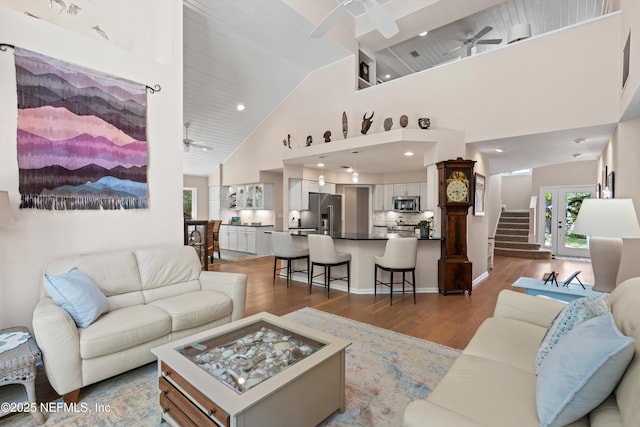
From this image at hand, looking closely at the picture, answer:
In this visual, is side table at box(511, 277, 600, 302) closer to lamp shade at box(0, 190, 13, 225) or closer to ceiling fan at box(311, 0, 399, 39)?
ceiling fan at box(311, 0, 399, 39)

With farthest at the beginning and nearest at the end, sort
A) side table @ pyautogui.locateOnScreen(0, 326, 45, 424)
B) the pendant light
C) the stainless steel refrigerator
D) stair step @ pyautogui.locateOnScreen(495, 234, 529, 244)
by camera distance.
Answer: stair step @ pyautogui.locateOnScreen(495, 234, 529, 244), the stainless steel refrigerator, the pendant light, side table @ pyautogui.locateOnScreen(0, 326, 45, 424)

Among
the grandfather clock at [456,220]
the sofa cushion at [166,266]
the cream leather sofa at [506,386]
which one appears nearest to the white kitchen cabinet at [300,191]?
the grandfather clock at [456,220]

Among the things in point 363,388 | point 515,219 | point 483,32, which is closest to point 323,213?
point 483,32

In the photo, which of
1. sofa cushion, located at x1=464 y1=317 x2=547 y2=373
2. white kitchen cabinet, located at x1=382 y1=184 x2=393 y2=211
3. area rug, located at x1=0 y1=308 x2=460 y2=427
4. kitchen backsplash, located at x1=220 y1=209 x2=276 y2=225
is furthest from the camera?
kitchen backsplash, located at x1=220 y1=209 x2=276 y2=225

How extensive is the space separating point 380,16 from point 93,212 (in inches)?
140

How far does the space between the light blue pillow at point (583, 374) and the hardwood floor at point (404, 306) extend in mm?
1844

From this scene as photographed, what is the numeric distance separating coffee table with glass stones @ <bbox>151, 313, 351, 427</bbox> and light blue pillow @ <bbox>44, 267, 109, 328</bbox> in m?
0.82

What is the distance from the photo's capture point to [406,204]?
7895 mm

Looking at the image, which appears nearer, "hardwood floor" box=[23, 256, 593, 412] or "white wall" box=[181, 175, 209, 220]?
"hardwood floor" box=[23, 256, 593, 412]

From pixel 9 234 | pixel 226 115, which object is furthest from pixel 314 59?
pixel 9 234

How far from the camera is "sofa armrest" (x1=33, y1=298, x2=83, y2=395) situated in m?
1.90

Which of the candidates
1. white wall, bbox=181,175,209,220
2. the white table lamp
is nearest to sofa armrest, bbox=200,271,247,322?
the white table lamp

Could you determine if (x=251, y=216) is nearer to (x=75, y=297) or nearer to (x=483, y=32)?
(x=75, y=297)

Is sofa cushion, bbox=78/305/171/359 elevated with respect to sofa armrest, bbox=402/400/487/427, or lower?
lower
